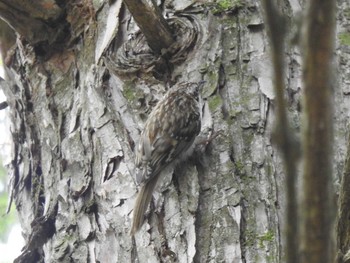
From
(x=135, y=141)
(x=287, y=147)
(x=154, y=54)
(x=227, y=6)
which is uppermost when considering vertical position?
(x=227, y=6)

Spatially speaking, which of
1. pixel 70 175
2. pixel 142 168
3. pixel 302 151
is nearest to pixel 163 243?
pixel 142 168

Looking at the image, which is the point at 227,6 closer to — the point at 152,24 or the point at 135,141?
the point at 152,24

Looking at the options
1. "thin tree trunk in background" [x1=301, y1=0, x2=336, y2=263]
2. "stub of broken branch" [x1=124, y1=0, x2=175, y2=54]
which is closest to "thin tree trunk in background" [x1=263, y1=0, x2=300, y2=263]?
"thin tree trunk in background" [x1=301, y1=0, x2=336, y2=263]

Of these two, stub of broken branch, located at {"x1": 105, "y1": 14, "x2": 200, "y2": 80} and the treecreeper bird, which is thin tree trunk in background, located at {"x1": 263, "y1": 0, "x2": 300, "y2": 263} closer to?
the treecreeper bird

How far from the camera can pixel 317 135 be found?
61 cm

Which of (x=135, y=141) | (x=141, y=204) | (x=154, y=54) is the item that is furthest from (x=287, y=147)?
(x=154, y=54)

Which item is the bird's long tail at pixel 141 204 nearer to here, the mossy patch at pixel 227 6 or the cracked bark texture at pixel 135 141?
the cracked bark texture at pixel 135 141

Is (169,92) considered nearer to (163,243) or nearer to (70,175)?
(70,175)

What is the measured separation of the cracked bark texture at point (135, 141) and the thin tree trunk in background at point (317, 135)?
1079 mm

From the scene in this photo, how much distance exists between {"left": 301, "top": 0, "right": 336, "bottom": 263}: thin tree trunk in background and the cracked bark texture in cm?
108

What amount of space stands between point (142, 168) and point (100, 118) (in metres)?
0.23

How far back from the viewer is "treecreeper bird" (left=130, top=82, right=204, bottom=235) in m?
2.00

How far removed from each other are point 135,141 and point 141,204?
0.25m

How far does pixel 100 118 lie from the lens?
86.4 inches
